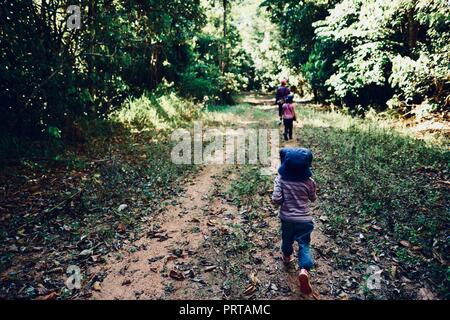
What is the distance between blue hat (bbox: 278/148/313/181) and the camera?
426 centimetres

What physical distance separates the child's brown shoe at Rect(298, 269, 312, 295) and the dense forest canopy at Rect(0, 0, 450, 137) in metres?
6.56

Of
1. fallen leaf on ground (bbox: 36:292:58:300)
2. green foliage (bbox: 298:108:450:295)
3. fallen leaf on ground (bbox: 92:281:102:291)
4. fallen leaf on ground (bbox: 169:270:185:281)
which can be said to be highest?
green foliage (bbox: 298:108:450:295)

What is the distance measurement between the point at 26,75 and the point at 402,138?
10.4 meters

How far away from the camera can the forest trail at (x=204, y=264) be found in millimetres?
4297

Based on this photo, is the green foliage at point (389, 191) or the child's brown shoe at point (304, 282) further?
the green foliage at point (389, 191)

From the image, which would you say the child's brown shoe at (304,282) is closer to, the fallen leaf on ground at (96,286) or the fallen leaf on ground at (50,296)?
the fallen leaf on ground at (96,286)

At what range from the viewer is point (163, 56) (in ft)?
59.1

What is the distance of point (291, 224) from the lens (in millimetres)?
4453

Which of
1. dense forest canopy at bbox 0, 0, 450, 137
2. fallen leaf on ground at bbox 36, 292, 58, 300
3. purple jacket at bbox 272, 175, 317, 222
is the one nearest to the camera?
fallen leaf on ground at bbox 36, 292, 58, 300

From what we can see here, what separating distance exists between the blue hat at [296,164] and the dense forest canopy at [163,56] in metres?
5.96

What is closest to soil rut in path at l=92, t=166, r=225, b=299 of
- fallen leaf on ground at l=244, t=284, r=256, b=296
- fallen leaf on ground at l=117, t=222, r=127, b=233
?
fallen leaf on ground at l=117, t=222, r=127, b=233

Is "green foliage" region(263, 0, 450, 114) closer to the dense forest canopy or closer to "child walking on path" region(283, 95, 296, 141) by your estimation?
the dense forest canopy

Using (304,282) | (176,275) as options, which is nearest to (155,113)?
(176,275)

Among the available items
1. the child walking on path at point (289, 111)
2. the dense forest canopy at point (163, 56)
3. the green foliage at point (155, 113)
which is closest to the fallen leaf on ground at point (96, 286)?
the dense forest canopy at point (163, 56)
